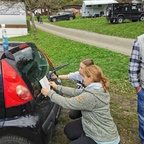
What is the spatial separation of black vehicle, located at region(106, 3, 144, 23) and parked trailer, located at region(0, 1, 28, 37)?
24.6ft

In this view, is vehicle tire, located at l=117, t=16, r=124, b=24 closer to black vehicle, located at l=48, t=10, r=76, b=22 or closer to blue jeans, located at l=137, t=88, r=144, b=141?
black vehicle, located at l=48, t=10, r=76, b=22

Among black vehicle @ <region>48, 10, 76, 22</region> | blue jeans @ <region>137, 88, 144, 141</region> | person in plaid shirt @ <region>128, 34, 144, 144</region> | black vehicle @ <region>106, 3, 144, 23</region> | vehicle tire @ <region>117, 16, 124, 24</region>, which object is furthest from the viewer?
black vehicle @ <region>48, 10, 76, 22</region>

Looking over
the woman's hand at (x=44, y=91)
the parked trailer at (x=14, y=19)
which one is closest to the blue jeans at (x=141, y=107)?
the woman's hand at (x=44, y=91)

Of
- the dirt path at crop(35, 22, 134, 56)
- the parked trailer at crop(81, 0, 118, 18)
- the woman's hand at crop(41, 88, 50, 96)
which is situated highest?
the parked trailer at crop(81, 0, 118, 18)

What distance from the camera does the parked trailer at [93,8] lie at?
111 ft

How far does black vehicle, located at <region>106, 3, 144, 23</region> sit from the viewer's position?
2006cm

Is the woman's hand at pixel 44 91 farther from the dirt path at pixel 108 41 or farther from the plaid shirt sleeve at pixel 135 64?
the dirt path at pixel 108 41

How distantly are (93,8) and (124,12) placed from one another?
1449cm

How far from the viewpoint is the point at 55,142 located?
3088 millimetres

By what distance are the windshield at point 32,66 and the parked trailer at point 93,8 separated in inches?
1259

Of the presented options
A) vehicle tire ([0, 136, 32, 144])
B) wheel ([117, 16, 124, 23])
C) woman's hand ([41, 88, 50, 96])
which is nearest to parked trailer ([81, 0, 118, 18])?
wheel ([117, 16, 124, 23])

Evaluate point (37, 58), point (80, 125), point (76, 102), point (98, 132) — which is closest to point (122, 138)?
point (80, 125)

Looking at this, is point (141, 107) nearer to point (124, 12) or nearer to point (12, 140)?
point (12, 140)

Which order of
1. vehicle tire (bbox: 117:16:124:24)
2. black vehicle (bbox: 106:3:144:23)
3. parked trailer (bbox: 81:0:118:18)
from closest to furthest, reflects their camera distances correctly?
black vehicle (bbox: 106:3:144:23)
vehicle tire (bbox: 117:16:124:24)
parked trailer (bbox: 81:0:118:18)
